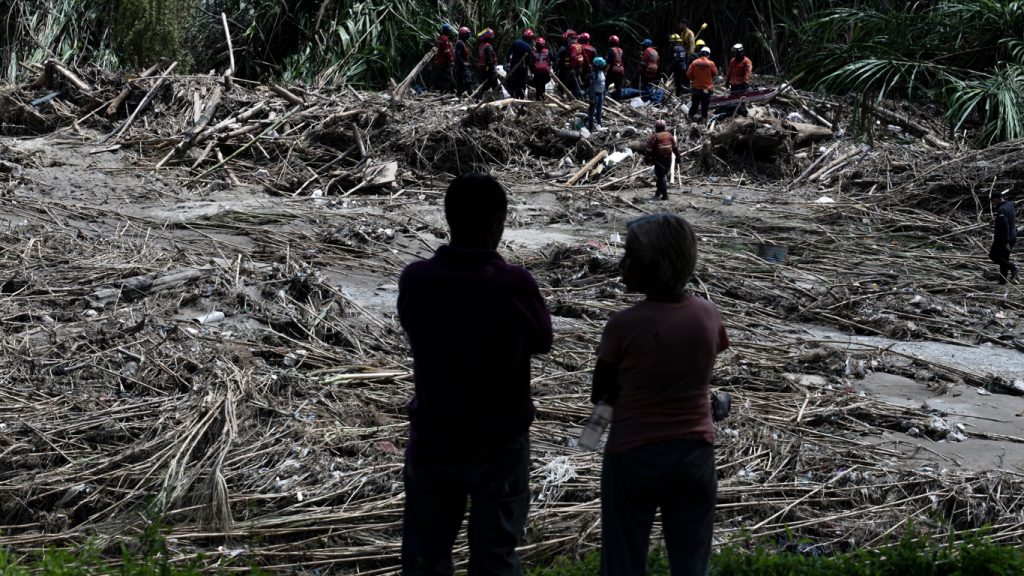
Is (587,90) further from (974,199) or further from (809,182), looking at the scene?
(974,199)

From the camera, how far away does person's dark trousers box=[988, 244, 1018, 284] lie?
32.8 ft

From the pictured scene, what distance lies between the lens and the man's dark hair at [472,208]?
3.09 metres

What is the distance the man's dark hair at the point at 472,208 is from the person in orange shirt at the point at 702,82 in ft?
46.9

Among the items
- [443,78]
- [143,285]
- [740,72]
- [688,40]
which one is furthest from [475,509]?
[688,40]

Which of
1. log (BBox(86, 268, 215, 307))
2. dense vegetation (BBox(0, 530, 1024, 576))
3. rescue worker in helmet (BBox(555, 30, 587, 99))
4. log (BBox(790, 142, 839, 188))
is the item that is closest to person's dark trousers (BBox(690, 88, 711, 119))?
rescue worker in helmet (BBox(555, 30, 587, 99))

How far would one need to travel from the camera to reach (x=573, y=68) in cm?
1886

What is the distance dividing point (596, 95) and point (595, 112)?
316 mm

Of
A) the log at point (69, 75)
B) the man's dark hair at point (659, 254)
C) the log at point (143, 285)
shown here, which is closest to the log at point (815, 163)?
the log at point (143, 285)

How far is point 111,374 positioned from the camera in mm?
6582

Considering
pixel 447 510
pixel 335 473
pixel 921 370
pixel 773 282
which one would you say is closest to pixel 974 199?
pixel 773 282

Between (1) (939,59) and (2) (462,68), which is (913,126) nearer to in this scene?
(1) (939,59)

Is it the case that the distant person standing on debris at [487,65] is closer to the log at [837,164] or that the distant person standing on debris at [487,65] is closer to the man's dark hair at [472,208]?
the log at [837,164]

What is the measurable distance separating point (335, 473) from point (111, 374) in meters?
2.03

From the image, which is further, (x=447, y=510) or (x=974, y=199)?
(x=974, y=199)
